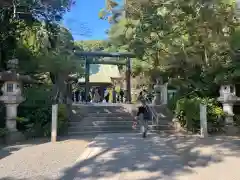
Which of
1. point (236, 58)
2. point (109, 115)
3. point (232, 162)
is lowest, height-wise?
point (232, 162)

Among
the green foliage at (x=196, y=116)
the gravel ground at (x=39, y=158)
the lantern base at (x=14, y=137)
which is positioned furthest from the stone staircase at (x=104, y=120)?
the lantern base at (x=14, y=137)

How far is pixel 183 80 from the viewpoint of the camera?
14.8 metres

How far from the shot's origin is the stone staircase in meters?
11.9

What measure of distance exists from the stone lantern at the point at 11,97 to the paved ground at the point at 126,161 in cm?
179

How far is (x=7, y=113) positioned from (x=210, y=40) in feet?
27.5

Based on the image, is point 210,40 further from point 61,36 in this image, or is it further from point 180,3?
point 61,36

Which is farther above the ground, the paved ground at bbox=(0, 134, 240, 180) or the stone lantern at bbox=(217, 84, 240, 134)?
the stone lantern at bbox=(217, 84, 240, 134)

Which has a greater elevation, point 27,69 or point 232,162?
point 27,69

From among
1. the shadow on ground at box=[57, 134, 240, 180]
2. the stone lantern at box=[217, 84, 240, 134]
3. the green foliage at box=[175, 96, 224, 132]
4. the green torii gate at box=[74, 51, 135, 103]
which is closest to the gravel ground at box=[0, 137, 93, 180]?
the shadow on ground at box=[57, 134, 240, 180]

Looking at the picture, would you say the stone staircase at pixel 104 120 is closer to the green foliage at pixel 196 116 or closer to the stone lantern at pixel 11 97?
the green foliage at pixel 196 116

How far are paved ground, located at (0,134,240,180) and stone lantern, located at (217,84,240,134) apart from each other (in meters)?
2.89

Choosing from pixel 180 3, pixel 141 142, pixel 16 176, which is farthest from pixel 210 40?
pixel 16 176

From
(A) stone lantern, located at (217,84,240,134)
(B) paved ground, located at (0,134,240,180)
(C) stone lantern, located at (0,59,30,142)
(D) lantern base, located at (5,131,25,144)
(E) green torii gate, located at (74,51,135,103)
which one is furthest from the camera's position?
(E) green torii gate, located at (74,51,135,103)

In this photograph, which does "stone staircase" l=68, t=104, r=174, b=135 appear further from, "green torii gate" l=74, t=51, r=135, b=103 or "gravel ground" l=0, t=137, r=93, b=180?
"green torii gate" l=74, t=51, r=135, b=103
